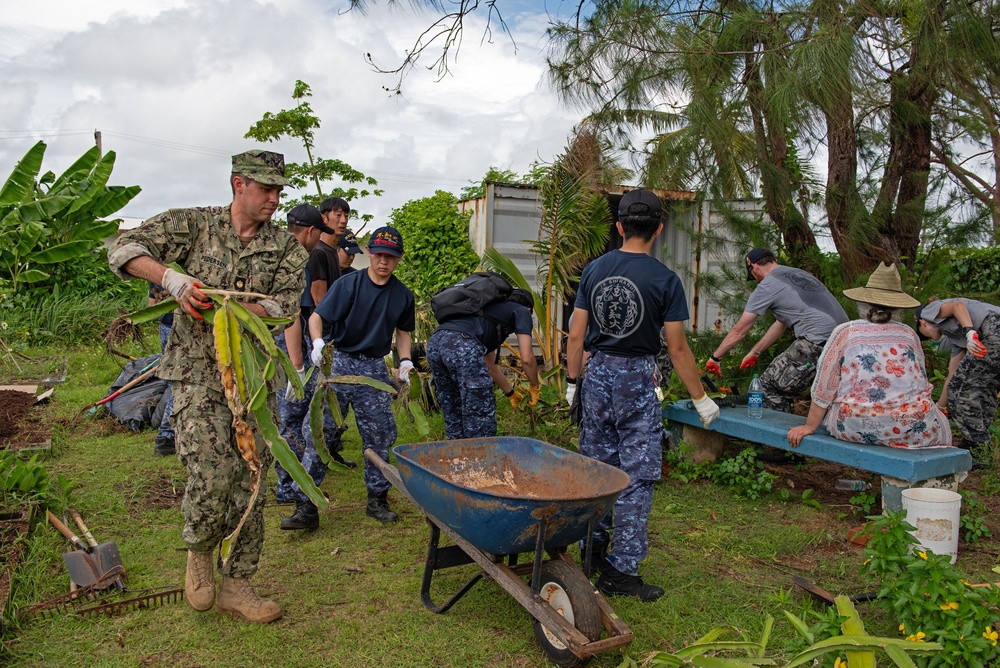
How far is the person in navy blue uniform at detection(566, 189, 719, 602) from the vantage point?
402 cm

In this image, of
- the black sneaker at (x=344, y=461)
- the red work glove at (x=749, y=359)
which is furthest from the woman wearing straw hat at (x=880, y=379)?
the black sneaker at (x=344, y=461)

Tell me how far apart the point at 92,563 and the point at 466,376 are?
2.56 meters

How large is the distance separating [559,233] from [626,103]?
2718mm

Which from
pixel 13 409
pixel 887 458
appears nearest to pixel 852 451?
pixel 887 458

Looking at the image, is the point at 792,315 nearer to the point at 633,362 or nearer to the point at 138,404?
the point at 633,362

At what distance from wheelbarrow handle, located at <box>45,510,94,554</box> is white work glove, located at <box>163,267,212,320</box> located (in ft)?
5.78

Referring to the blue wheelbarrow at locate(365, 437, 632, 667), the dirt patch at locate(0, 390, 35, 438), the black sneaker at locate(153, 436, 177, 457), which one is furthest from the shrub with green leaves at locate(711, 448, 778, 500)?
the dirt patch at locate(0, 390, 35, 438)

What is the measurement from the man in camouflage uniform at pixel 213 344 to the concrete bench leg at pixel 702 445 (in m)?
3.70

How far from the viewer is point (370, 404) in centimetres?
519

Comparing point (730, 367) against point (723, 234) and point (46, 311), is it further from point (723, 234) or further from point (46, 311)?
point (46, 311)

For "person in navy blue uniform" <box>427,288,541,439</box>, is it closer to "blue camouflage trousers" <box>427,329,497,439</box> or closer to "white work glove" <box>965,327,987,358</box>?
"blue camouflage trousers" <box>427,329,497,439</box>

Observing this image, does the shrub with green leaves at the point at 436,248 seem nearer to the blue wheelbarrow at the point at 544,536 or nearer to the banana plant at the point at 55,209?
the banana plant at the point at 55,209

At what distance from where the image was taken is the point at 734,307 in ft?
24.5

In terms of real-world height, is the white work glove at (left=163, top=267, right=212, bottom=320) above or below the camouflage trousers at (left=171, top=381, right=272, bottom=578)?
above
